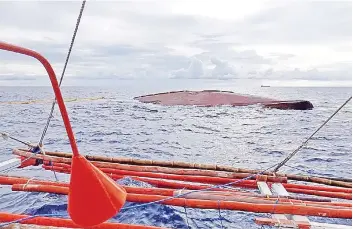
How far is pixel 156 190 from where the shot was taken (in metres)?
6.25

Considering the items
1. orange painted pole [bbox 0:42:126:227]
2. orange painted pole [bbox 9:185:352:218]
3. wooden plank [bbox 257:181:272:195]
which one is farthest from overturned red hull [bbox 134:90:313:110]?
orange painted pole [bbox 0:42:126:227]

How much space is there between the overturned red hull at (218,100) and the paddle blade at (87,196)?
A: 5345 cm

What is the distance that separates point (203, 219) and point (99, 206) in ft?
17.9

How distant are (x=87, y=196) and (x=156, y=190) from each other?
117 inches

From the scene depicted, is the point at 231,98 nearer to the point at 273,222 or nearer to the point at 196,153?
the point at 196,153

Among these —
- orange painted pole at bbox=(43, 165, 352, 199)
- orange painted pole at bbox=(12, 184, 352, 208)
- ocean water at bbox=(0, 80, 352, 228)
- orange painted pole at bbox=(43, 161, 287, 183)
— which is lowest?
ocean water at bbox=(0, 80, 352, 228)

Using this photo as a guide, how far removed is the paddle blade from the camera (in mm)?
3354

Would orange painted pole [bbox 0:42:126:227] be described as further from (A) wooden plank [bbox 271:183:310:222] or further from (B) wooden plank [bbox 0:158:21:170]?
(B) wooden plank [bbox 0:158:21:170]

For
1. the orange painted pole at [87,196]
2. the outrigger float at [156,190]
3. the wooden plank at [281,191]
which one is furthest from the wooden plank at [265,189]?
the orange painted pole at [87,196]

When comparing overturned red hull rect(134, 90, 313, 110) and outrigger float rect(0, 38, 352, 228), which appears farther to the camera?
overturned red hull rect(134, 90, 313, 110)

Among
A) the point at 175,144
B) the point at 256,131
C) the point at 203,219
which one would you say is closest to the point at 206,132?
the point at 256,131

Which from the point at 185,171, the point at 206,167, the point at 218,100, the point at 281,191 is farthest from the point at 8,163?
the point at 218,100

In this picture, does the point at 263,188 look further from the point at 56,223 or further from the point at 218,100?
the point at 218,100

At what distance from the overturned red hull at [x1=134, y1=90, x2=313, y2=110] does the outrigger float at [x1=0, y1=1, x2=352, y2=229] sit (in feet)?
157
